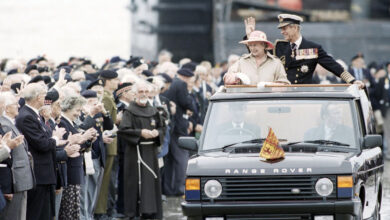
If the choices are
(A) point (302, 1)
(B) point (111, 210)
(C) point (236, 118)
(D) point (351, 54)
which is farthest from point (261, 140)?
(A) point (302, 1)

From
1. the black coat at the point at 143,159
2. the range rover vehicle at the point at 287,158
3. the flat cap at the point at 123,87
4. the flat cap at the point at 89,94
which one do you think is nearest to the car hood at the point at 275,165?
the range rover vehicle at the point at 287,158

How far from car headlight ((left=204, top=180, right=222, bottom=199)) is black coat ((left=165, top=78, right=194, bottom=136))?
8.47 meters

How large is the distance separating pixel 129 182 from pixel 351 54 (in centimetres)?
1636

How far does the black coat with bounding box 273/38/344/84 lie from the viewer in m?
15.2

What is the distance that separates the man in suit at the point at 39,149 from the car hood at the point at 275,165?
1.94 metres

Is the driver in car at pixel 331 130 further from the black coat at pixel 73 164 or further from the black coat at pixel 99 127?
the black coat at pixel 99 127

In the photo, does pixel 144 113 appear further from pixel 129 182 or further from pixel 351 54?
pixel 351 54

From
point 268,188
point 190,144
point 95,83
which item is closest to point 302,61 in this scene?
point 190,144

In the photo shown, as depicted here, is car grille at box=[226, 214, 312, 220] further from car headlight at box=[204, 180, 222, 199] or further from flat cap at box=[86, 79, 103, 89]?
flat cap at box=[86, 79, 103, 89]

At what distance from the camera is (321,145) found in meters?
12.5

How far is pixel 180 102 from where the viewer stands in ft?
67.3

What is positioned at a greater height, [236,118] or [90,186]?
[236,118]

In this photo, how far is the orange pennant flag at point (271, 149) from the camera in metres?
12.0

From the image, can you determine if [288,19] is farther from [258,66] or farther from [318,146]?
[318,146]
